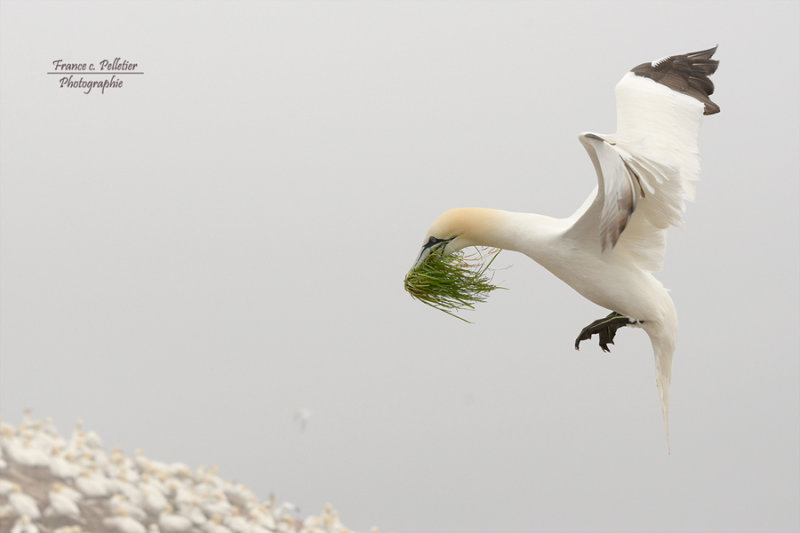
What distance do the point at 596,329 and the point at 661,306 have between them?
40 centimetres

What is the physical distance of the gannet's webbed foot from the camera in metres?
3.42

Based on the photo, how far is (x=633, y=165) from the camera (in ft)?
8.54

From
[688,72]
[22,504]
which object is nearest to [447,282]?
[688,72]

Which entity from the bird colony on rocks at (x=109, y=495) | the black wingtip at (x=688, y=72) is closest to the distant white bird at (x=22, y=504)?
the bird colony on rocks at (x=109, y=495)

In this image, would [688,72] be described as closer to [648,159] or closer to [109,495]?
[648,159]

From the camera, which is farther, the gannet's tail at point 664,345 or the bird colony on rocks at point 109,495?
the bird colony on rocks at point 109,495

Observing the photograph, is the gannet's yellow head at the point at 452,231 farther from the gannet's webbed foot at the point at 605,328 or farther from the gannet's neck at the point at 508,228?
the gannet's webbed foot at the point at 605,328

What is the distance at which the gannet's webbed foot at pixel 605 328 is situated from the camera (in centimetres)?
342

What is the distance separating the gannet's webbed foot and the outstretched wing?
29 centimetres

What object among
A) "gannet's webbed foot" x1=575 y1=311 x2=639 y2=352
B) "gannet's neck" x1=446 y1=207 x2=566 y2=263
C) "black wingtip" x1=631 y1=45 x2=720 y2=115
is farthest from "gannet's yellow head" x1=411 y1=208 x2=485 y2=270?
"black wingtip" x1=631 y1=45 x2=720 y2=115

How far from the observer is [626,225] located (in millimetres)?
2508

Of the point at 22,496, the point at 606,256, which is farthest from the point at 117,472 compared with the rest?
the point at 606,256

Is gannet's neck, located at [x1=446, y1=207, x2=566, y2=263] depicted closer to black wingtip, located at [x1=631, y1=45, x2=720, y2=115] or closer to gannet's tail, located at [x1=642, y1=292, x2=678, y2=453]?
gannet's tail, located at [x1=642, y1=292, x2=678, y2=453]

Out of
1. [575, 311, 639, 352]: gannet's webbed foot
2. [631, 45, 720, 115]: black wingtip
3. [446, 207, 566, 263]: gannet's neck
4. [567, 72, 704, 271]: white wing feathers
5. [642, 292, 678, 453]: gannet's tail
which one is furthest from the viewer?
[631, 45, 720, 115]: black wingtip
